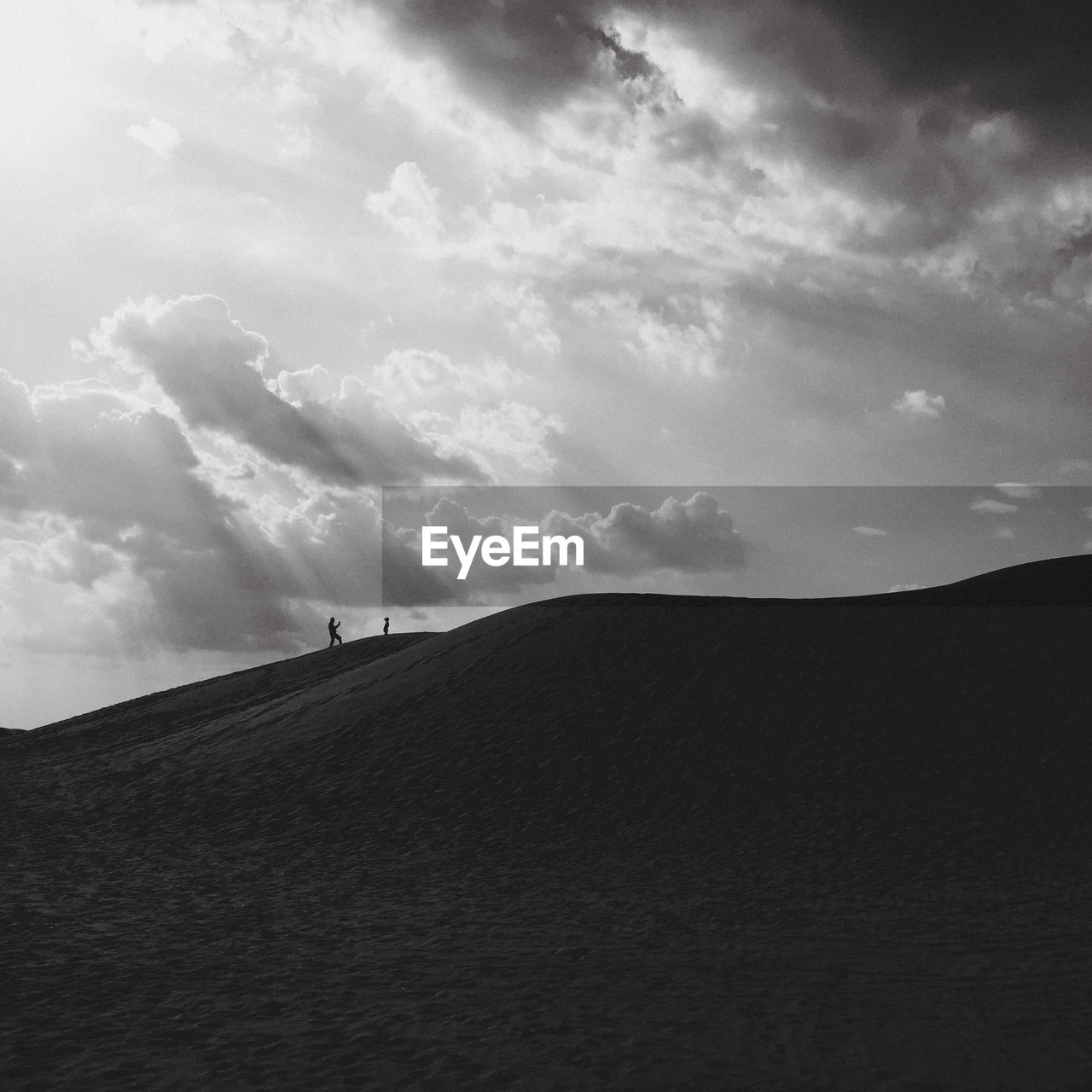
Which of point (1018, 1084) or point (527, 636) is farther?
point (527, 636)

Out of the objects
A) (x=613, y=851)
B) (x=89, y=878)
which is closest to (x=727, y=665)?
(x=613, y=851)

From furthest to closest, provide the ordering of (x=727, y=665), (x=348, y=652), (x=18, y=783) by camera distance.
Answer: (x=348, y=652)
(x=18, y=783)
(x=727, y=665)

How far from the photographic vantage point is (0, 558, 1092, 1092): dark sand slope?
8.85m

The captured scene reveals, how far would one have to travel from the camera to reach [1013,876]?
15625 millimetres

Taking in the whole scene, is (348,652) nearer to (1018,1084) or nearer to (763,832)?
(763,832)

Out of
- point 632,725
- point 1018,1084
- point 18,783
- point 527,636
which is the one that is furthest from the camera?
point 527,636

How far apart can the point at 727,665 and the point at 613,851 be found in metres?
9.62

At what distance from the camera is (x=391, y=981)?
10594 millimetres

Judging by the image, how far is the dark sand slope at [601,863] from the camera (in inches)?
348

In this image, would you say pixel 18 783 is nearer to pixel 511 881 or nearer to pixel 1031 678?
pixel 511 881

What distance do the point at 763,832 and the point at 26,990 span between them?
12.4 m

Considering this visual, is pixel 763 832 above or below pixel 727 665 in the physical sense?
below

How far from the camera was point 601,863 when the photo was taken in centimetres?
1694

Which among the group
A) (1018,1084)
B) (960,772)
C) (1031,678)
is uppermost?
(1031,678)
